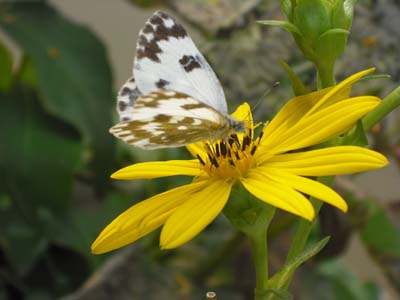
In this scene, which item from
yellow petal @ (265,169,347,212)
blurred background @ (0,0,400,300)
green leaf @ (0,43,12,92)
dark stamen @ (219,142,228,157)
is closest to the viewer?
yellow petal @ (265,169,347,212)

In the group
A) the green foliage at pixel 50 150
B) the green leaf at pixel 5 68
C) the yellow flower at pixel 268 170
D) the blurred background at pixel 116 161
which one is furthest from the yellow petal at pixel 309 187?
the green leaf at pixel 5 68

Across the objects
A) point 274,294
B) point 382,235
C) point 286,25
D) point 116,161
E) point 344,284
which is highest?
point 286,25

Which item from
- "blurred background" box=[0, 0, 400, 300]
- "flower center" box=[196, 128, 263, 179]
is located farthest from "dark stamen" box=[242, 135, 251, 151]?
"blurred background" box=[0, 0, 400, 300]

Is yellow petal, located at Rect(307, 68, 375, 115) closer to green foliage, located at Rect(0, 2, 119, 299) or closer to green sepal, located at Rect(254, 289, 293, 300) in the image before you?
green sepal, located at Rect(254, 289, 293, 300)

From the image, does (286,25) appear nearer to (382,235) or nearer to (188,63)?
(188,63)

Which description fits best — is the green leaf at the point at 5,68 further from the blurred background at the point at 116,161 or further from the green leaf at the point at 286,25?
the green leaf at the point at 286,25

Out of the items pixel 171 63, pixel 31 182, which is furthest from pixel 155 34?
pixel 31 182
